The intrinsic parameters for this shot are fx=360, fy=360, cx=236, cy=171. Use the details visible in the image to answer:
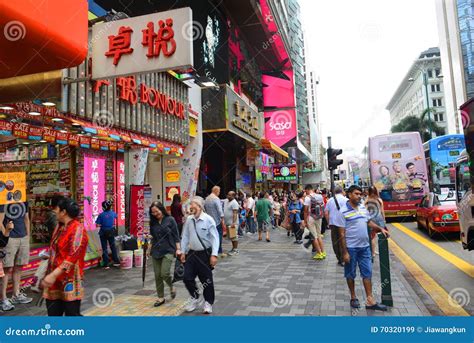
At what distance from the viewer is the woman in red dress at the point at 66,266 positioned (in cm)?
339

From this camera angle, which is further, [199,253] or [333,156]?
[333,156]

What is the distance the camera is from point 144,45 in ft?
21.9

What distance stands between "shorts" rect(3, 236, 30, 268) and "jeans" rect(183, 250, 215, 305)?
8.67ft

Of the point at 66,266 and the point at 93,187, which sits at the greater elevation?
the point at 93,187

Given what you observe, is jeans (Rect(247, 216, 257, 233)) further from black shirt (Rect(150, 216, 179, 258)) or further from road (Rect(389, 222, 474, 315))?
black shirt (Rect(150, 216, 179, 258))

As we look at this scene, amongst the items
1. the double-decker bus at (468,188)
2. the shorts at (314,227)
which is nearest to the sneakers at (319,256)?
the shorts at (314,227)

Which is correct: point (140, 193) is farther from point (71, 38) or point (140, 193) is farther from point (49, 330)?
point (49, 330)

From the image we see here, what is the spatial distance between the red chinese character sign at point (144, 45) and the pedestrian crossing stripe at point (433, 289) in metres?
5.47

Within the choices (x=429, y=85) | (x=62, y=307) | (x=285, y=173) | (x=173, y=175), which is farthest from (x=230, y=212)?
(x=429, y=85)

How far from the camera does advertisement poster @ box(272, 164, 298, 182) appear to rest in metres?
24.1

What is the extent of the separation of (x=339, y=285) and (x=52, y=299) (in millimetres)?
4483

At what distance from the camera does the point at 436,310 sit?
4844 millimetres

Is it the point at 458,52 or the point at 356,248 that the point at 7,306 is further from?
the point at 458,52

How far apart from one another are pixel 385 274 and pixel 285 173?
19288mm
